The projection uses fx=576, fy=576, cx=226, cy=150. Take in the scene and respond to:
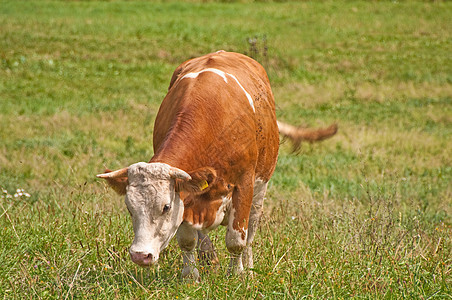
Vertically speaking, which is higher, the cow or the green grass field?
the cow

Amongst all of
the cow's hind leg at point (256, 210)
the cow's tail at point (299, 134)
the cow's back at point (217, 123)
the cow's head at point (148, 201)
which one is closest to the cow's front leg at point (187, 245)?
the cow's back at point (217, 123)

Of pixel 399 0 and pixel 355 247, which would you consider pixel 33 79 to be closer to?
pixel 355 247

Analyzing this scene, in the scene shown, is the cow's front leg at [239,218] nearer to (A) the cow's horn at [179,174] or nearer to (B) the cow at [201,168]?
(B) the cow at [201,168]

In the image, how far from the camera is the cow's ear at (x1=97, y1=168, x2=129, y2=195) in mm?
3936

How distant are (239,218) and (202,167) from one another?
31.4 inches

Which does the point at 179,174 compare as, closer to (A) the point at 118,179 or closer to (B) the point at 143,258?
(A) the point at 118,179

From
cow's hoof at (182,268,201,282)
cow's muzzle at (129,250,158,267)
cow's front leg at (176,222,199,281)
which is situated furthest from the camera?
cow's front leg at (176,222,199,281)

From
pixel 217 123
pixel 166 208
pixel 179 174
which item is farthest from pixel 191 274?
pixel 217 123

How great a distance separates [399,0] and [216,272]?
3181 cm

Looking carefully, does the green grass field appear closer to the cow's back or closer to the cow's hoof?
the cow's hoof

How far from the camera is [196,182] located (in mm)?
4066

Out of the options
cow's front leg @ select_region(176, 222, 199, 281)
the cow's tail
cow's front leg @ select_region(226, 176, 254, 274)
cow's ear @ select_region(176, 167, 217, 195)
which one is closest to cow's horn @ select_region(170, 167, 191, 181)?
cow's ear @ select_region(176, 167, 217, 195)

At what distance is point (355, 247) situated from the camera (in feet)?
15.9

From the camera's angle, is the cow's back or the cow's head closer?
the cow's head
